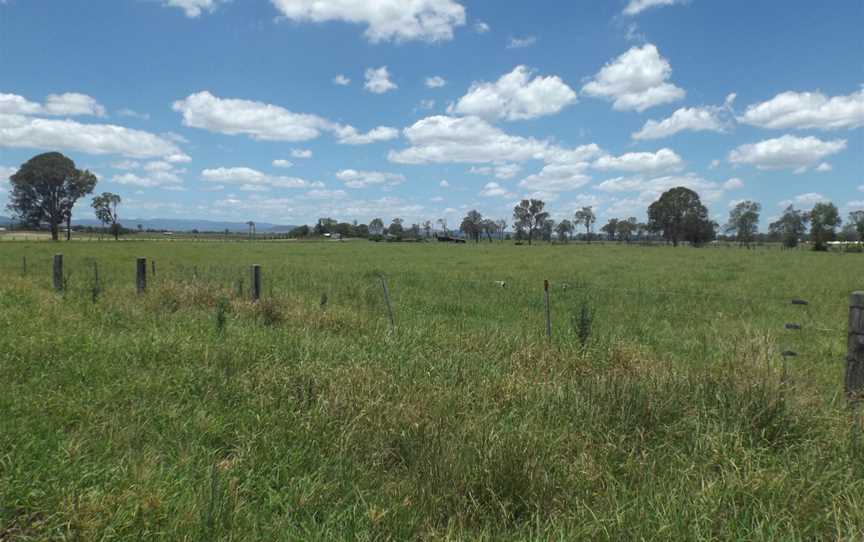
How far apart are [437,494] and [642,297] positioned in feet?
44.6

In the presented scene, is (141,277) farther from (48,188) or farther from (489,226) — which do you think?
(489,226)

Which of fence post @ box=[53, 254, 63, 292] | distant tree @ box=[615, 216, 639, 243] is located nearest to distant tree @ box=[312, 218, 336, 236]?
distant tree @ box=[615, 216, 639, 243]

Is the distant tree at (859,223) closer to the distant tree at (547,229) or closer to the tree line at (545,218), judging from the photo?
the tree line at (545,218)

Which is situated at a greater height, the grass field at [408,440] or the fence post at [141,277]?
the fence post at [141,277]

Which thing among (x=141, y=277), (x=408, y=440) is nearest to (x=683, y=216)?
(x=141, y=277)

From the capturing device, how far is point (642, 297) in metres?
15.9

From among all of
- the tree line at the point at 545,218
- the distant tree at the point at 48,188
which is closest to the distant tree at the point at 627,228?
the tree line at the point at 545,218

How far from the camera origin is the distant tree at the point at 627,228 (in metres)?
176

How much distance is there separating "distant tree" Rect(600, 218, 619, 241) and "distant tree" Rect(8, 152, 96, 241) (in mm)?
156462

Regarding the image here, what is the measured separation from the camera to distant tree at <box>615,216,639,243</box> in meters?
176

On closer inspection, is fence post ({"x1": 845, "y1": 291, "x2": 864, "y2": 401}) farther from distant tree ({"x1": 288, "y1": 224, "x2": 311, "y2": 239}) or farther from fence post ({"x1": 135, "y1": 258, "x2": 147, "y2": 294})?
distant tree ({"x1": 288, "y1": 224, "x2": 311, "y2": 239})

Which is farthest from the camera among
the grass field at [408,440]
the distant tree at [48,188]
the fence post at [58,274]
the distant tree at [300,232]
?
the distant tree at [300,232]

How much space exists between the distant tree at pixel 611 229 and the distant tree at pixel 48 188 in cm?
15646

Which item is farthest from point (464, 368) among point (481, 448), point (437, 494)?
point (437, 494)
